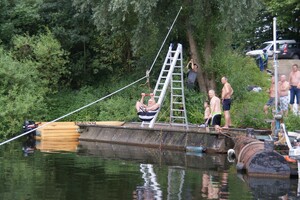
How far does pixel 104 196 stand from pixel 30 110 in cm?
1655

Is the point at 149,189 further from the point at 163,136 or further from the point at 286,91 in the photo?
the point at 286,91

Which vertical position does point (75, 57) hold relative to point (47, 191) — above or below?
above

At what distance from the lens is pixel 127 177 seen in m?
17.1

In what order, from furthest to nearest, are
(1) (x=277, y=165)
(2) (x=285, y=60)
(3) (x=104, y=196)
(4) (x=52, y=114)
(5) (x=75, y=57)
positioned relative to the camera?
(2) (x=285, y=60) < (5) (x=75, y=57) < (4) (x=52, y=114) < (1) (x=277, y=165) < (3) (x=104, y=196)

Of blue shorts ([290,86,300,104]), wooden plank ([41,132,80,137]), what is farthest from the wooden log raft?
wooden plank ([41,132,80,137])

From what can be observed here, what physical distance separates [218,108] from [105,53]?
45.2ft

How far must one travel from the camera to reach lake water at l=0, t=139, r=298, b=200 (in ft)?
48.3

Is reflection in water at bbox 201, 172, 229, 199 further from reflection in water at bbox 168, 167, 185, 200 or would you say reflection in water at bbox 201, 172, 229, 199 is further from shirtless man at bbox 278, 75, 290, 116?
shirtless man at bbox 278, 75, 290, 116

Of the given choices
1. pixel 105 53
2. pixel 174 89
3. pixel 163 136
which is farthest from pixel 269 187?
pixel 105 53

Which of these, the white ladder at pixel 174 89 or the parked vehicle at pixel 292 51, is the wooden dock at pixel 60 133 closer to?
the white ladder at pixel 174 89

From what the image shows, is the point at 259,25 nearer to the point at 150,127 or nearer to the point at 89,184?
the point at 150,127

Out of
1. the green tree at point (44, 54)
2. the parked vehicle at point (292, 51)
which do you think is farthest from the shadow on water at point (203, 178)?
the parked vehicle at point (292, 51)

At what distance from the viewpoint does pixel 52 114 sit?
32938mm

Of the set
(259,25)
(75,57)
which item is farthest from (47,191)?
(259,25)
